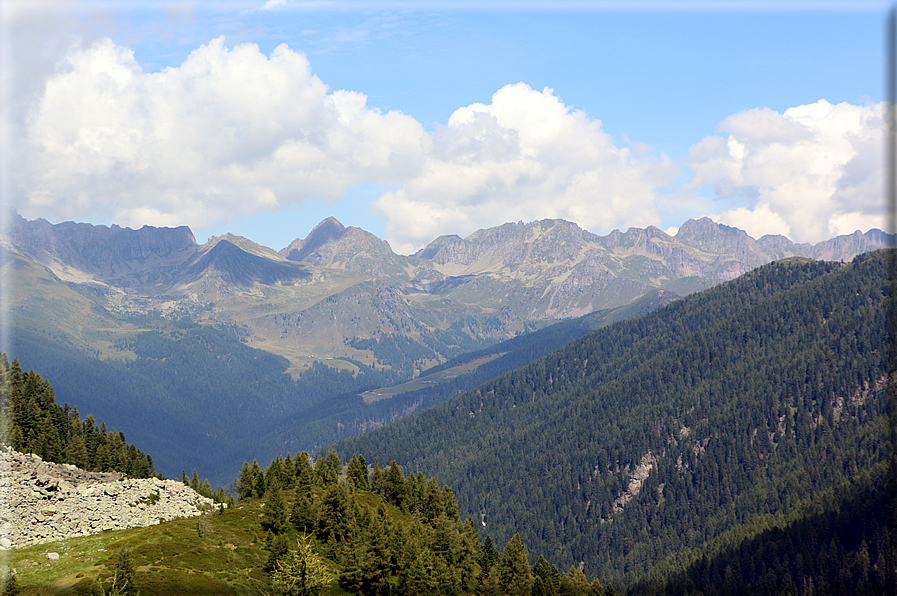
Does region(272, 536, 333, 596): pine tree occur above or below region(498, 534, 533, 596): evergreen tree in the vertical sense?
above

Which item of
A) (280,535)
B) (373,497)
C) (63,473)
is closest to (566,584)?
(373,497)

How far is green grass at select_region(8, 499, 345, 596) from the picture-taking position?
77562mm

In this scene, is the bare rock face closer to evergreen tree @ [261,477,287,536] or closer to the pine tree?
evergreen tree @ [261,477,287,536]

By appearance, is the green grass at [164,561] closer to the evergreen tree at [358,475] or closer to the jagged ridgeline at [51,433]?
the jagged ridgeline at [51,433]

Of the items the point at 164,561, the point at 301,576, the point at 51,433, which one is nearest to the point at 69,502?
the point at 164,561

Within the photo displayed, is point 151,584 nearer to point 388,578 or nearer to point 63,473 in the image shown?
point 388,578

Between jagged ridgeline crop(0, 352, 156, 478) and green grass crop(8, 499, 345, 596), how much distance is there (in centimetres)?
4373

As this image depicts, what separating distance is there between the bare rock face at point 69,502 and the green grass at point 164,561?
4023 millimetres

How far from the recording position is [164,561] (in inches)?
3457

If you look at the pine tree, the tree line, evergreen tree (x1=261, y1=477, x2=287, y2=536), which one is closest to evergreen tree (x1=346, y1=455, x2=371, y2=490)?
the tree line

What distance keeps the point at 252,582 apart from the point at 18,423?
80.2 m

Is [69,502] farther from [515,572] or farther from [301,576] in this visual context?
[515,572]

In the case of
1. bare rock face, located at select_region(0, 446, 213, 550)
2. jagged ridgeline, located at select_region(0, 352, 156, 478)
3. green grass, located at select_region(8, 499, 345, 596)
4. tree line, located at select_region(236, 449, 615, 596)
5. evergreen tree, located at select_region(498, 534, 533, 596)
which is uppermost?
jagged ridgeline, located at select_region(0, 352, 156, 478)

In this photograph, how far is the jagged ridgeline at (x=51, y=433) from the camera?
137 meters
